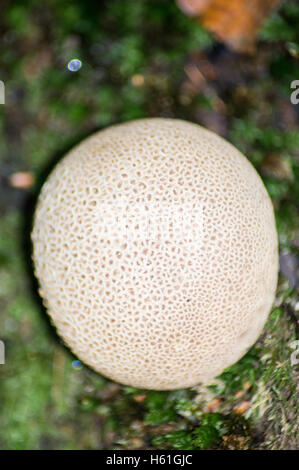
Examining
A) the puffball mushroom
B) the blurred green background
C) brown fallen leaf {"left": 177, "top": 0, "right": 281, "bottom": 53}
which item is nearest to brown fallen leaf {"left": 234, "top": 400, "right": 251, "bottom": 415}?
the blurred green background

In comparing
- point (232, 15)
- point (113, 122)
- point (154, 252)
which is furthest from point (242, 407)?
point (232, 15)

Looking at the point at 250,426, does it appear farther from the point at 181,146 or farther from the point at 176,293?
the point at 181,146

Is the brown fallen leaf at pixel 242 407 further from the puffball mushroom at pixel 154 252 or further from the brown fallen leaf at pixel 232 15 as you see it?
the brown fallen leaf at pixel 232 15

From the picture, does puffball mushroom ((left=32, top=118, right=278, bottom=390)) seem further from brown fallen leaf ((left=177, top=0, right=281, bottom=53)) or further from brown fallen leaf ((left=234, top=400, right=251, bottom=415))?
brown fallen leaf ((left=177, top=0, right=281, bottom=53))

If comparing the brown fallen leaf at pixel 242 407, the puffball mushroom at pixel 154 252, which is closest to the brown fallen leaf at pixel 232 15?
the puffball mushroom at pixel 154 252

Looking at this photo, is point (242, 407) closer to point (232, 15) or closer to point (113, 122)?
point (113, 122)

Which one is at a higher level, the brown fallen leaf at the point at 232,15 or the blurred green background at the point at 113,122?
the brown fallen leaf at the point at 232,15
